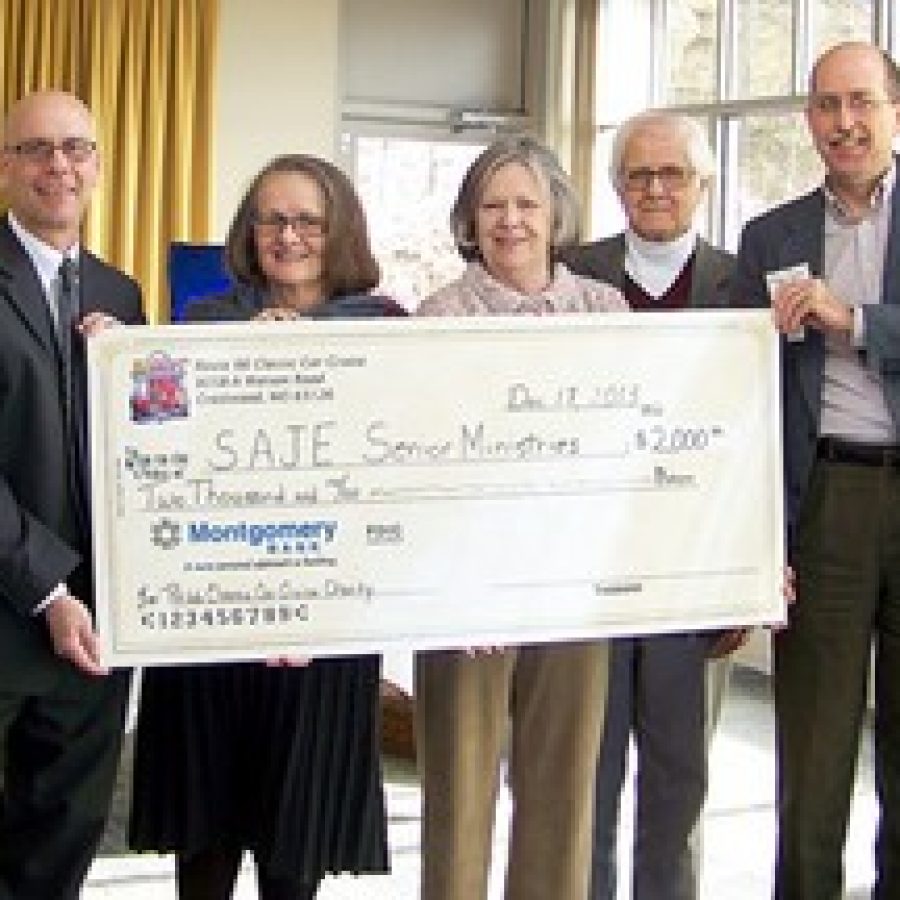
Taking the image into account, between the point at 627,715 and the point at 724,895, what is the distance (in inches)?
30.9

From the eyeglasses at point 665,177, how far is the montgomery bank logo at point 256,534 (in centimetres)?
91

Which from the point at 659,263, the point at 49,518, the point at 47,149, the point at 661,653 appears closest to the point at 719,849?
the point at 661,653

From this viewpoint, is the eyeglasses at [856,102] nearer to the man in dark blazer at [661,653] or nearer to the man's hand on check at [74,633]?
the man in dark blazer at [661,653]

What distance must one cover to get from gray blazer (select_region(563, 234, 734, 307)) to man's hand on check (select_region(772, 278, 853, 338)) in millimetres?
257

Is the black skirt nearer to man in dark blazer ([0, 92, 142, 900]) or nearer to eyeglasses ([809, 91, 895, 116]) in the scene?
man in dark blazer ([0, 92, 142, 900])

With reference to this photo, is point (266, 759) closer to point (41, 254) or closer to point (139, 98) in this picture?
point (41, 254)

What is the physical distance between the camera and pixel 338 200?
8.08 ft

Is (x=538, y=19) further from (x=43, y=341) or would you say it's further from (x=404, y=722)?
(x=43, y=341)

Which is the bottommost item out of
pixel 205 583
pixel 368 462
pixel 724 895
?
pixel 724 895

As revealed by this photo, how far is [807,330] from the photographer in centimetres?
264

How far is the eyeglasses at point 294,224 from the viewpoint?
243 centimetres

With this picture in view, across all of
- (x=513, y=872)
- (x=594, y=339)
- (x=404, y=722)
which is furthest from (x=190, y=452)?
(x=404, y=722)

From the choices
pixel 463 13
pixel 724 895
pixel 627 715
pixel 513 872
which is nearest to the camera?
pixel 513 872

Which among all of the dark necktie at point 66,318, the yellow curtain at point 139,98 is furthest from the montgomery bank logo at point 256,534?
the yellow curtain at point 139,98
